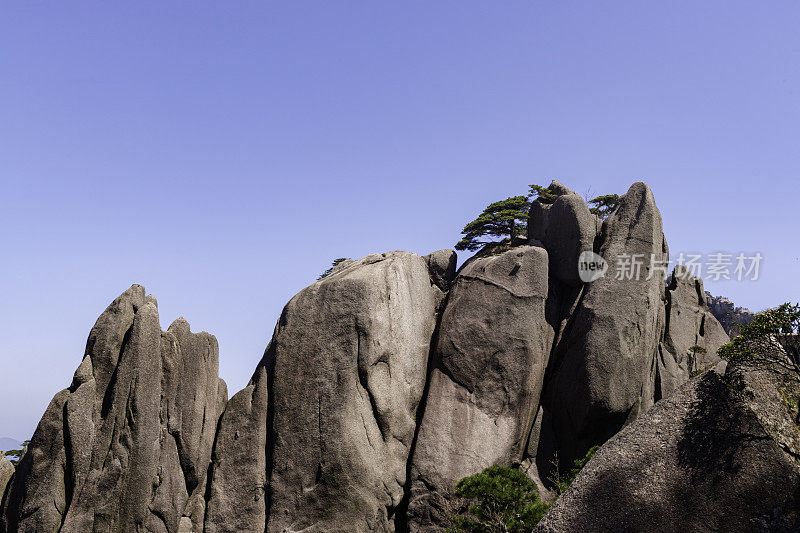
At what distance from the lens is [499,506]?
76.0 feet

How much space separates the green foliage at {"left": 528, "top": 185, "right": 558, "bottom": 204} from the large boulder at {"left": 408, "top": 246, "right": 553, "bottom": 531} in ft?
27.3

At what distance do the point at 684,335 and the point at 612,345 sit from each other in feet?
30.9

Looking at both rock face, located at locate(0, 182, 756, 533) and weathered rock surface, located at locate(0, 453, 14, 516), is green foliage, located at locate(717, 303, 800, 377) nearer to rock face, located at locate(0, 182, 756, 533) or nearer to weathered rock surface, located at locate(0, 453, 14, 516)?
rock face, located at locate(0, 182, 756, 533)

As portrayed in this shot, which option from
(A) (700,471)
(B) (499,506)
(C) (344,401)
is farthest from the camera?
(C) (344,401)

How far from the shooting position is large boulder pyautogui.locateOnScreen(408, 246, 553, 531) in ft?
94.2

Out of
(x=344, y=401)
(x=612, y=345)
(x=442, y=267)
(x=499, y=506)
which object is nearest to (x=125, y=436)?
(x=344, y=401)

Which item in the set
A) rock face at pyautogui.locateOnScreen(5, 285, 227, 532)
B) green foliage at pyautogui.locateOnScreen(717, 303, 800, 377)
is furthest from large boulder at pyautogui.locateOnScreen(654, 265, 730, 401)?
rock face at pyautogui.locateOnScreen(5, 285, 227, 532)

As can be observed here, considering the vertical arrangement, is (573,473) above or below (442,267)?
below

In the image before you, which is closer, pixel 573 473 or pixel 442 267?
pixel 573 473

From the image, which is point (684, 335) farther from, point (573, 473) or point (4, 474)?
point (4, 474)

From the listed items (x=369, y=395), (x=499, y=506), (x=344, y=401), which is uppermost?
(x=369, y=395)

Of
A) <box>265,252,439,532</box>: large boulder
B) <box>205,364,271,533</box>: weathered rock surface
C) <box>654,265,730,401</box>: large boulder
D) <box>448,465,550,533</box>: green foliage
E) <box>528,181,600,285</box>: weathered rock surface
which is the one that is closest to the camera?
<box>448,465,550,533</box>: green foliage

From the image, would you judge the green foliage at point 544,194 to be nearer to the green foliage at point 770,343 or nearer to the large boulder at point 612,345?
the large boulder at point 612,345

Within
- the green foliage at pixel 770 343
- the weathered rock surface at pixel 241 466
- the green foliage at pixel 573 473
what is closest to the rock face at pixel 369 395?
the weathered rock surface at pixel 241 466
